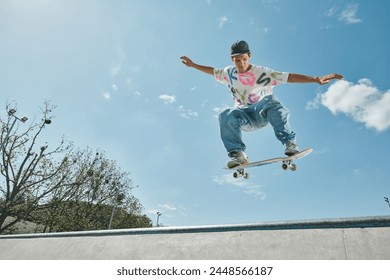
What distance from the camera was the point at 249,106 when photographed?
5.28 meters

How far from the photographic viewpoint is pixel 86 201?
25.9 m

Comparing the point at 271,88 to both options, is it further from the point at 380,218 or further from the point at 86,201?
the point at 86,201

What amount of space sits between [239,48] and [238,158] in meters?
1.98

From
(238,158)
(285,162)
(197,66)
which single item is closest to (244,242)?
(238,158)

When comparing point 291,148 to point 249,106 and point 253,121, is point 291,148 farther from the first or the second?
point 249,106

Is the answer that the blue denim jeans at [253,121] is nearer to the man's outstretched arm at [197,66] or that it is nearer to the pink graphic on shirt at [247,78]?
the pink graphic on shirt at [247,78]

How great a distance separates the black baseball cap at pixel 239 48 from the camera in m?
5.06

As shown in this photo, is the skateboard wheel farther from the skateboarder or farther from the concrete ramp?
the concrete ramp

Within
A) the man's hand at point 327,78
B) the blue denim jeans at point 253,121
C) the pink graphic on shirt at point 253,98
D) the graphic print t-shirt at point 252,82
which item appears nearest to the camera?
the man's hand at point 327,78

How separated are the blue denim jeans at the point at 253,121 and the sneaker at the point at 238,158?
75 mm

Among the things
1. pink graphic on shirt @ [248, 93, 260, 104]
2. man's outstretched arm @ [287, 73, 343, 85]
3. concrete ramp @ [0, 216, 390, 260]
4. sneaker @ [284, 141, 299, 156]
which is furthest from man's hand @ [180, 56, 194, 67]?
concrete ramp @ [0, 216, 390, 260]

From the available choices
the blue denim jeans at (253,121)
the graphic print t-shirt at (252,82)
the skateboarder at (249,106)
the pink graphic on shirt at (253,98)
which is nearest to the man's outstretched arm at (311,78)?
the skateboarder at (249,106)
